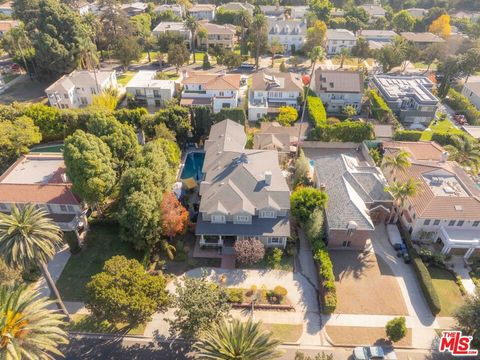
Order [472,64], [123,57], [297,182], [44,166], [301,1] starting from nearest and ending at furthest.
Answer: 1. [44,166]
2. [297,182]
3. [472,64]
4. [123,57]
5. [301,1]

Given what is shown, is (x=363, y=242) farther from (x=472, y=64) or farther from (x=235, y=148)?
(x=472, y=64)

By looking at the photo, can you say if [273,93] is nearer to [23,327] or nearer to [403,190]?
[403,190]

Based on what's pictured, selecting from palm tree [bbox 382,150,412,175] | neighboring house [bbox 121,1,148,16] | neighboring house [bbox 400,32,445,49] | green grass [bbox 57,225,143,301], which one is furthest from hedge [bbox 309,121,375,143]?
neighboring house [bbox 121,1,148,16]

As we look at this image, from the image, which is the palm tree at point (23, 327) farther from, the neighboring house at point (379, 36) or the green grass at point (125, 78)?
the neighboring house at point (379, 36)

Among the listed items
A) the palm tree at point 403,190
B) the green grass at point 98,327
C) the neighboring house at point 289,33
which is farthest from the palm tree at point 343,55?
the green grass at point 98,327

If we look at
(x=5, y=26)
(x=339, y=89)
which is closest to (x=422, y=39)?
(x=339, y=89)

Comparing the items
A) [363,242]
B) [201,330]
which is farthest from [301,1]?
[201,330]

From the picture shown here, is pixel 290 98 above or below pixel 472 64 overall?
below
